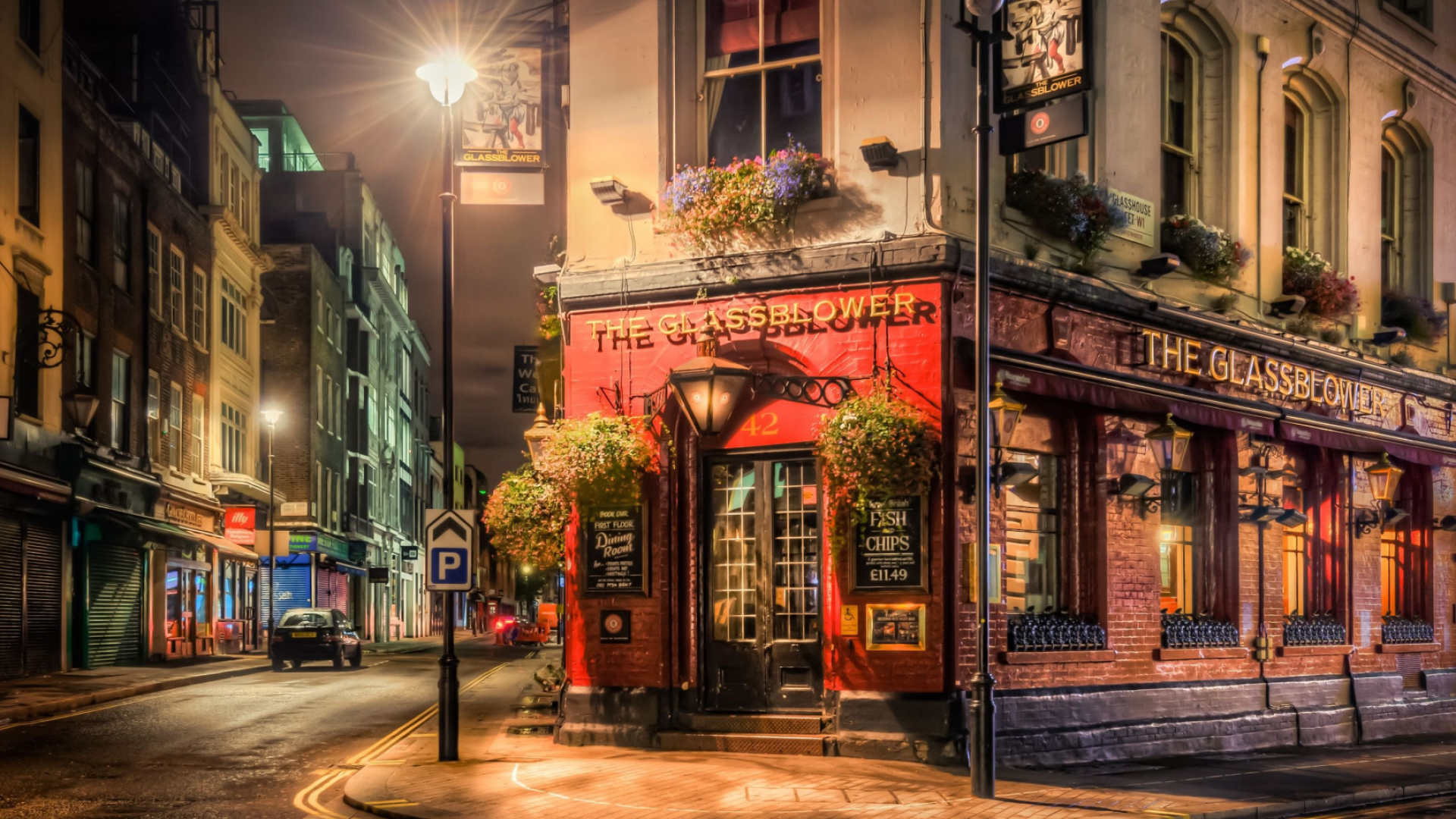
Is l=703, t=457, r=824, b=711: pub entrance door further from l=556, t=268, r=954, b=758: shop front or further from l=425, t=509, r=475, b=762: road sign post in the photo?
l=425, t=509, r=475, b=762: road sign post

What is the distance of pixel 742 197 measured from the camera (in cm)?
1446

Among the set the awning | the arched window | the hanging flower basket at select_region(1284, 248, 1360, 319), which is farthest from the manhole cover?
the awning

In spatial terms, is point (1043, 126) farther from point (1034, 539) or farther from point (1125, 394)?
point (1034, 539)

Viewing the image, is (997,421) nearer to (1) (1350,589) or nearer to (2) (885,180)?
(2) (885,180)

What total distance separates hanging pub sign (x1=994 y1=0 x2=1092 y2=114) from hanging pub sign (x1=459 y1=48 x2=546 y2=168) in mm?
5143

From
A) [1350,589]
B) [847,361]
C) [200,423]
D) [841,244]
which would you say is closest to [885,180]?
[841,244]

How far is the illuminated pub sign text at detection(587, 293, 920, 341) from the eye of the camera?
14.0m

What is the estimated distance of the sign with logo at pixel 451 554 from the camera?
1344 centimetres

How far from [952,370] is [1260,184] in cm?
725

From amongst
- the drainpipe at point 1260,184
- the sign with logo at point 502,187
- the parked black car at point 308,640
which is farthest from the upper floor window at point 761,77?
the parked black car at point 308,640

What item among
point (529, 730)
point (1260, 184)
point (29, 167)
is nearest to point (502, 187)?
point (529, 730)

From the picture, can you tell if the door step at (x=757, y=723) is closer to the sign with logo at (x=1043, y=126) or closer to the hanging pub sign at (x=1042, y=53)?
the sign with logo at (x=1043, y=126)

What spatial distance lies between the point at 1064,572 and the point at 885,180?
→ 479 centimetres

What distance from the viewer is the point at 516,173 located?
51.8ft
